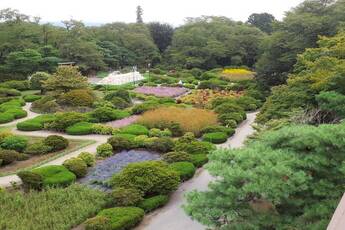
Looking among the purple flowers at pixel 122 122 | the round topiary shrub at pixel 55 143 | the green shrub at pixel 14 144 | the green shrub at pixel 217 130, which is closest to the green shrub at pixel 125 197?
the round topiary shrub at pixel 55 143

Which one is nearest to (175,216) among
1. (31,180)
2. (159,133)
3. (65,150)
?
(31,180)

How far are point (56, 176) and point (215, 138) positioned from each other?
30.2 ft

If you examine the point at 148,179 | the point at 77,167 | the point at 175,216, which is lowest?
the point at 175,216

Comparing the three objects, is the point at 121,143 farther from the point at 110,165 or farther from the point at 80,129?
the point at 80,129

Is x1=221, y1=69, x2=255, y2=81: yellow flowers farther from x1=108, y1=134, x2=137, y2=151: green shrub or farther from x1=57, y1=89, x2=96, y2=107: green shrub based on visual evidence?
x1=108, y1=134, x2=137, y2=151: green shrub

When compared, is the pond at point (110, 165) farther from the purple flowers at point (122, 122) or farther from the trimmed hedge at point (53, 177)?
the purple flowers at point (122, 122)

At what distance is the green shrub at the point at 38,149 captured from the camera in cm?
2069

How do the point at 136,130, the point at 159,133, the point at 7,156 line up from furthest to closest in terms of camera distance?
1. the point at 136,130
2. the point at 159,133
3. the point at 7,156

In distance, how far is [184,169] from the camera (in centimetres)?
1720

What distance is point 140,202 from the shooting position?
1452 centimetres

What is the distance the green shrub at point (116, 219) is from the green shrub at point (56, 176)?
3.27m

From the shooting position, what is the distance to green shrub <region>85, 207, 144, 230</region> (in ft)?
41.1

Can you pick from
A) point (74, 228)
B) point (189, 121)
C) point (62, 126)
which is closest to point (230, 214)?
point (74, 228)

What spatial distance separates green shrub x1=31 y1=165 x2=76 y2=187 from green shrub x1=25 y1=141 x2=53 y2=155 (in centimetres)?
390
